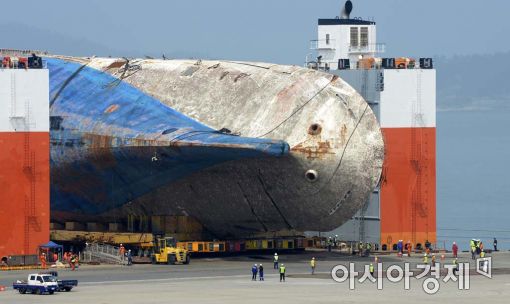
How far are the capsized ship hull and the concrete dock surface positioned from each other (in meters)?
3.29

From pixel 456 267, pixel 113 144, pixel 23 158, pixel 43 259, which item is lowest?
pixel 456 267

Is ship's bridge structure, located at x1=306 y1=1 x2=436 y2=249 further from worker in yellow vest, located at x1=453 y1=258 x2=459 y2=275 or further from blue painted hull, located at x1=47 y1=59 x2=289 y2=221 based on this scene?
blue painted hull, located at x1=47 y1=59 x2=289 y2=221

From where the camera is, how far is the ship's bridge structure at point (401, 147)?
350ft

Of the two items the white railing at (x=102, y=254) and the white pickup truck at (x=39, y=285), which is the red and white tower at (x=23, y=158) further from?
the white pickup truck at (x=39, y=285)

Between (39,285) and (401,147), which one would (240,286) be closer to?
(39,285)

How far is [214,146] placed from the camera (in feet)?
304

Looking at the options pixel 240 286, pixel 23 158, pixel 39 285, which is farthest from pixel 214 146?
pixel 39 285

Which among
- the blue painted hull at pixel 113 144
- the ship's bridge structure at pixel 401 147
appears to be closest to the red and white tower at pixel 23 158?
the blue painted hull at pixel 113 144

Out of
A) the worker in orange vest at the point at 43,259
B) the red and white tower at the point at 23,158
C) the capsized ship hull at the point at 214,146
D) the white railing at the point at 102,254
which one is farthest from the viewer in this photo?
the white railing at the point at 102,254

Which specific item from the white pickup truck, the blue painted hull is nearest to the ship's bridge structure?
the blue painted hull

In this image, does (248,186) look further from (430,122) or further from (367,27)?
(367,27)

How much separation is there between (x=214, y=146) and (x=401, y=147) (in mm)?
18098

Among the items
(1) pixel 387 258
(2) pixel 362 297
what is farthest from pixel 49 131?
(2) pixel 362 297

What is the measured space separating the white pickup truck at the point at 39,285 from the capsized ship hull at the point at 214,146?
16.2m
